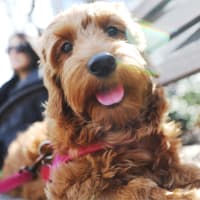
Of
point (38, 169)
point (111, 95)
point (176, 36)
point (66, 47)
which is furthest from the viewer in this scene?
point (176, 36)

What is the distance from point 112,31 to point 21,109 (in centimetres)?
195

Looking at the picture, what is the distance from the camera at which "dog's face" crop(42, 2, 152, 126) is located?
8.52 ft

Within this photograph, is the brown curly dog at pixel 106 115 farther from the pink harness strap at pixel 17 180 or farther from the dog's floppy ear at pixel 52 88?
the pink harness strap at pixel 17 180

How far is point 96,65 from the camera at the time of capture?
2523 mm

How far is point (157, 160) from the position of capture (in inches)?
110

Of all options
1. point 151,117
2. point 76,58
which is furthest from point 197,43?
point 76,58

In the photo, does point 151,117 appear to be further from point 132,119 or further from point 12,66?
point 12,66

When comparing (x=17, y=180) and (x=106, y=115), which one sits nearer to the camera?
(x=106, y=115)

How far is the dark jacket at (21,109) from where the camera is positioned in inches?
182

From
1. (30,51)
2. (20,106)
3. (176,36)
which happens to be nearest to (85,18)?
(20,106)

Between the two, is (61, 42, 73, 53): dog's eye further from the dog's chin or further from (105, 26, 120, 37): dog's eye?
the dog's chin

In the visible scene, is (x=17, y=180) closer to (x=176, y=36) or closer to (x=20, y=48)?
(x=20, y=48)

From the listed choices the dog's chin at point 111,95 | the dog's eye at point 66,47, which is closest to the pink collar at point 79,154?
the dog's chin at point 111,95

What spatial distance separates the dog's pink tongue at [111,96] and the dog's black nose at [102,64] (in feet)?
0.40
